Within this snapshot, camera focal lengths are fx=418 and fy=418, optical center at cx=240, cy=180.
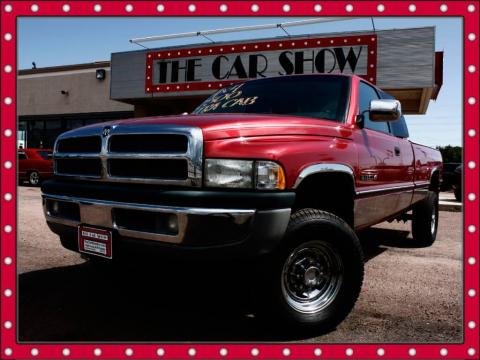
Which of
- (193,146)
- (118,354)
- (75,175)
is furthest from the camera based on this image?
(75,175)

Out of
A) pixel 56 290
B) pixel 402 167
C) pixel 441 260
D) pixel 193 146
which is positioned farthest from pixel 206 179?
pixel 441 260

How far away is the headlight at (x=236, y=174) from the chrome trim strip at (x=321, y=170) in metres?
0.24

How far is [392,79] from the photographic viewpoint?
11453 millimetres

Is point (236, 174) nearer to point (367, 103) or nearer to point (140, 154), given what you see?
point (140, 154)

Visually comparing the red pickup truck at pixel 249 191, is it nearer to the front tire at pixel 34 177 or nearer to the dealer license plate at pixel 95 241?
the dealer license plate at pixel 95 241

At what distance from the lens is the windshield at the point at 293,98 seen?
330 centimetres

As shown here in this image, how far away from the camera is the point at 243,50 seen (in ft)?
42.3

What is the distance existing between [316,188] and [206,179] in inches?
38.2

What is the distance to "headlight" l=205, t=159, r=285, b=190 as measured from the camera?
7.45 feet

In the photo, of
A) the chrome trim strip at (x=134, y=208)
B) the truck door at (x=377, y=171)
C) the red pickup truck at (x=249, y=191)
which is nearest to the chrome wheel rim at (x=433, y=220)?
the truck door at (x=377, y=171)

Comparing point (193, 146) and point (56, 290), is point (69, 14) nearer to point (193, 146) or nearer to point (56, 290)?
point (193, 146)

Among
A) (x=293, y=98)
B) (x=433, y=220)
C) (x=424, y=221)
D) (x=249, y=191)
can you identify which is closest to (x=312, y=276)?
(x=249, y=191)

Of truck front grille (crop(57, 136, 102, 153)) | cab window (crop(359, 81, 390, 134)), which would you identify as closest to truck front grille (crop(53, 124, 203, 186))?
truck front grille (crop(57, 136, 102, 153))

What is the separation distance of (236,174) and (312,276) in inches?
37.2
